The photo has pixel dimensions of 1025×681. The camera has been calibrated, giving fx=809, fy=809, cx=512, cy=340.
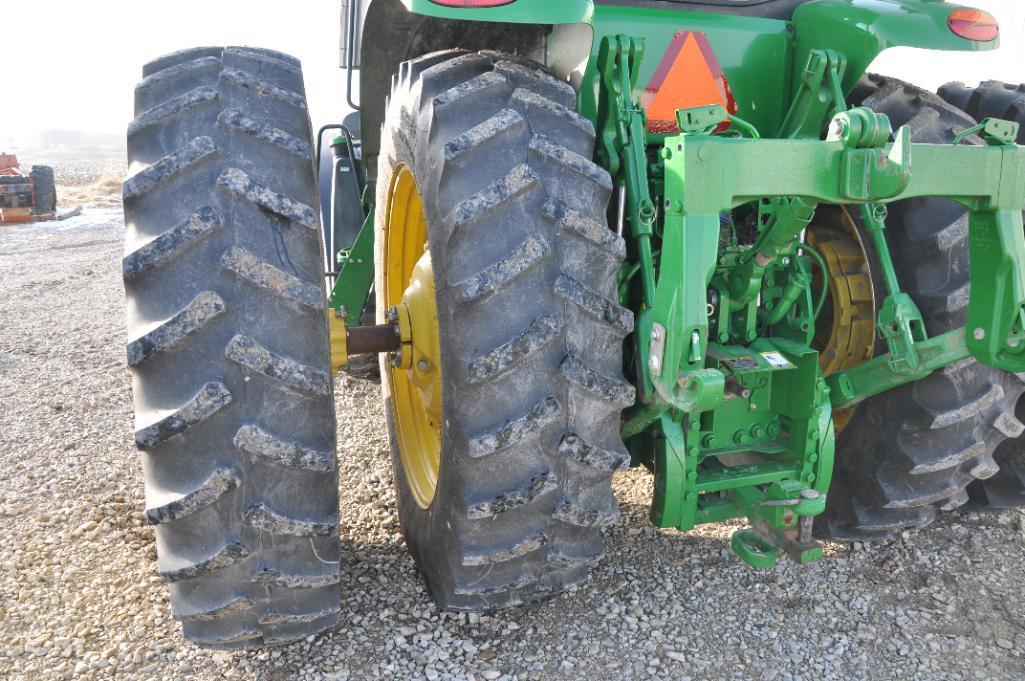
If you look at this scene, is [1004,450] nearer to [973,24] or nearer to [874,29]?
[973,24]

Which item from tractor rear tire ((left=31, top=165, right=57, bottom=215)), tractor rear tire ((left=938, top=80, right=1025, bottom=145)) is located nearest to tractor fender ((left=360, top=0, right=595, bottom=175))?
tractor rear tire ((left=938, top=80, right=1025, bottom=145))

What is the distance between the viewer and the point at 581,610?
8.12ft

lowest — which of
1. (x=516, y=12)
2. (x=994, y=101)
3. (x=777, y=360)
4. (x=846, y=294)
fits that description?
(x=777, y=360)

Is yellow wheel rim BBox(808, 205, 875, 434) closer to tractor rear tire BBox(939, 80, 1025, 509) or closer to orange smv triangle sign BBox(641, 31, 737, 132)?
orange smv triangle sign BBox(641, 31, 737, 132)

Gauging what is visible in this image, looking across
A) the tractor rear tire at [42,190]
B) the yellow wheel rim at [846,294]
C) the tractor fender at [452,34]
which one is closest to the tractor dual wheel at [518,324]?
the tractor fender at [452,34]

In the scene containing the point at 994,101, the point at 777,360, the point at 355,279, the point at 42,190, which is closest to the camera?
the point at 777,360

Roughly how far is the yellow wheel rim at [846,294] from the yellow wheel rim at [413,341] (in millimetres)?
1313

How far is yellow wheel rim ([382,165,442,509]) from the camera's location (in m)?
2.60

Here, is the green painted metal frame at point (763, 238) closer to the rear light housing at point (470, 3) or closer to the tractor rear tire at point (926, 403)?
the rear light housing at point (470, 3)

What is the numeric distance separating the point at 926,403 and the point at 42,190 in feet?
48.0

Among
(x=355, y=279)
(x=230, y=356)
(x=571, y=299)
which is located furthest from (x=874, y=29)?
(x=355, y=279)

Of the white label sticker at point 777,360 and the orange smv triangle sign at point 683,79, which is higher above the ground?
the orange smv triangle sign at point 683,79

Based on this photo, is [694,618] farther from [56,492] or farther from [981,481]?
[56,492]

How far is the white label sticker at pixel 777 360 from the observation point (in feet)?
7.43
